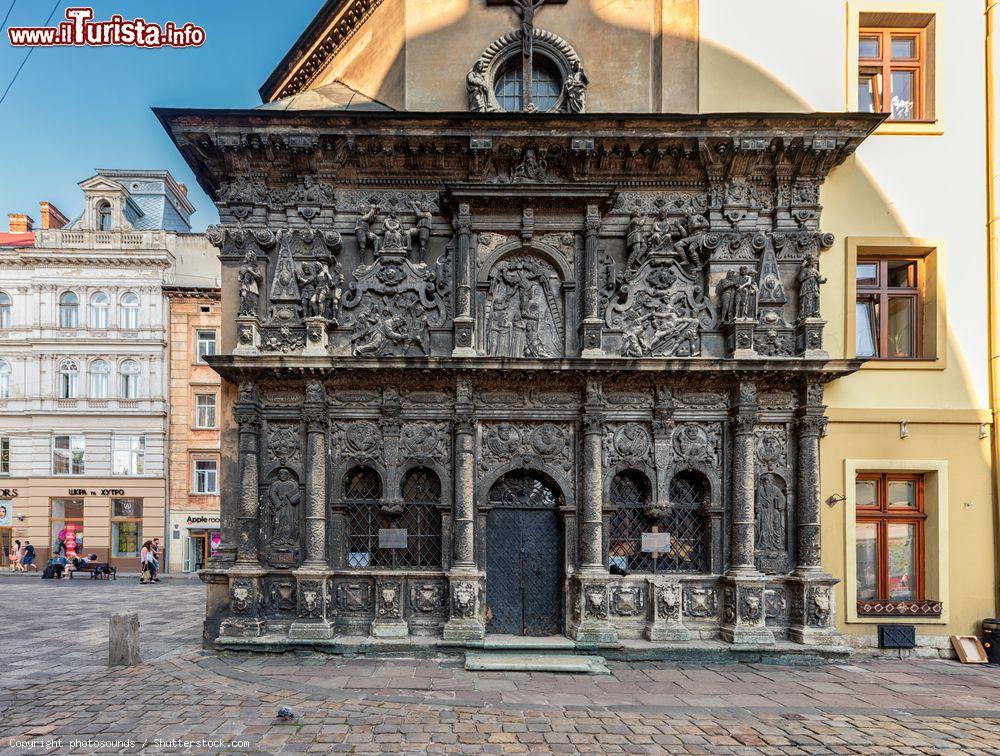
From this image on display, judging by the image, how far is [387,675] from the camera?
922cm

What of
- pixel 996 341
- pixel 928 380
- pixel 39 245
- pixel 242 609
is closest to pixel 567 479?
pixel 242 609

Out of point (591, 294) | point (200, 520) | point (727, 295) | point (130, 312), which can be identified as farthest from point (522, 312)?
point (130, 312)

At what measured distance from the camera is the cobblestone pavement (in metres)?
6.99

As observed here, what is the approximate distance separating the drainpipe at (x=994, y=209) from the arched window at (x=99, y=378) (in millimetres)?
30943

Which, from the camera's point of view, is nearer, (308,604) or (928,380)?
(308,604)

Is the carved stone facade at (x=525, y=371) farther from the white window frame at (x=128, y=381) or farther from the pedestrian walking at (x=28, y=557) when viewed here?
the pedestrian walking at (x=28, y=557)

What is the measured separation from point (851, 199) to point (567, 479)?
7.45 m

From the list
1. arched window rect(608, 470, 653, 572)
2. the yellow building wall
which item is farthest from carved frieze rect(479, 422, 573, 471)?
the yellow building wall

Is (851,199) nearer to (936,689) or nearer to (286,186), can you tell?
(936,689)

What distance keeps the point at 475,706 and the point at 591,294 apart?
6692 millimetres

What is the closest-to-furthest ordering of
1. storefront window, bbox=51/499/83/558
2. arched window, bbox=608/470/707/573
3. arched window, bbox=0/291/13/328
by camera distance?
arched window, bbox=608/470/707/573
storefront window, bbox=51/499/83/558
arched window, bbox=0/291/13/328

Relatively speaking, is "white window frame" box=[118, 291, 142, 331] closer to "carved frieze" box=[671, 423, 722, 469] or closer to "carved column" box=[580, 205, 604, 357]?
"carved column" box=[580, 205, 604, 357]

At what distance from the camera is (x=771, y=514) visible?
10.8m

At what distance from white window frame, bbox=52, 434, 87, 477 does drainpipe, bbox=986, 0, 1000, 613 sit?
31.8 metres
